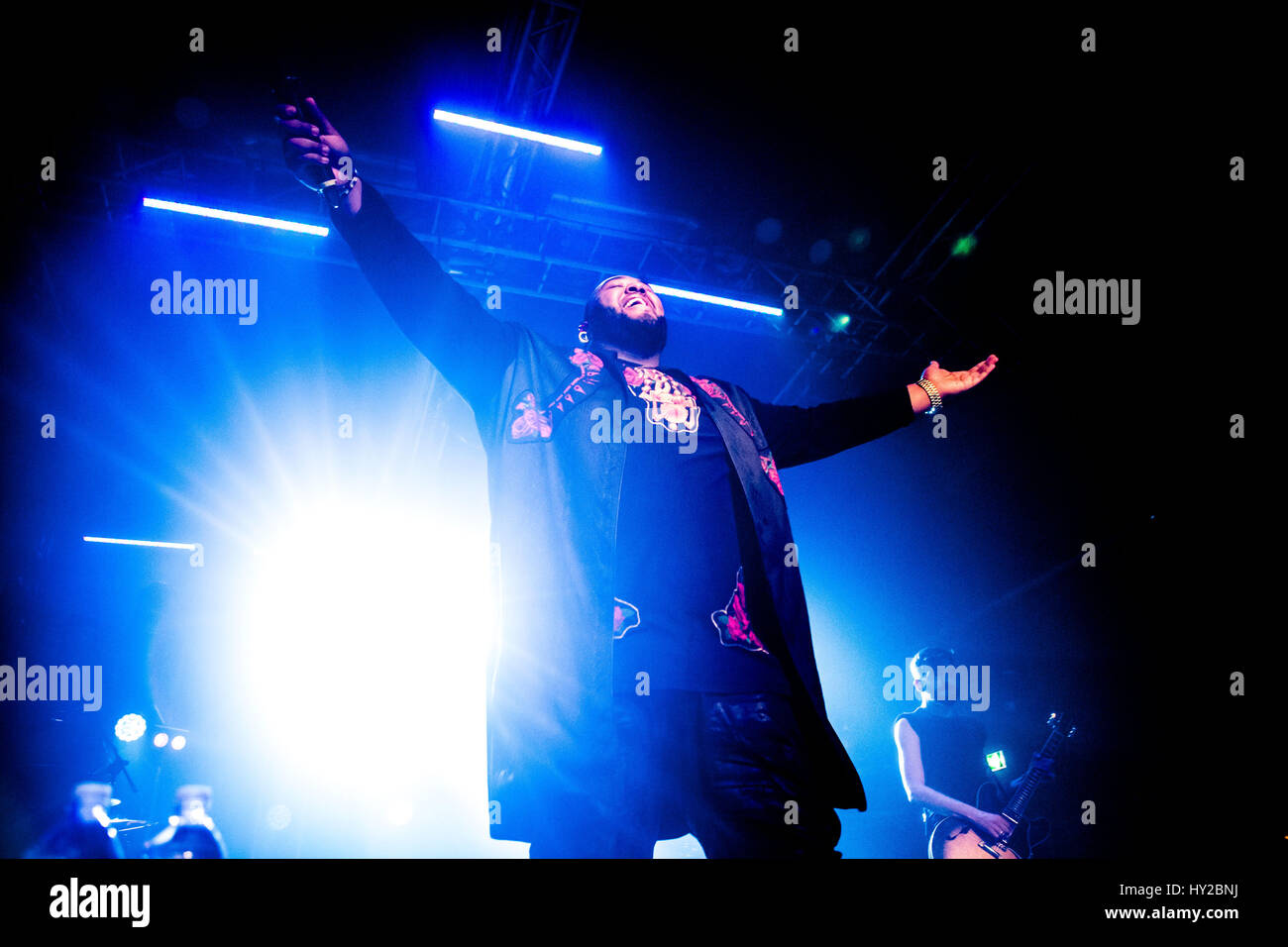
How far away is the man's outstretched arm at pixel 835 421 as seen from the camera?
2.36 meters

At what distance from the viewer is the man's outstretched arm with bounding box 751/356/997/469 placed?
236 centimetres

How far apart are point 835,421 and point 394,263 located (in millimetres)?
1367

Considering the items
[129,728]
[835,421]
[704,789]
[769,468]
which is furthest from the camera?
[129,728]

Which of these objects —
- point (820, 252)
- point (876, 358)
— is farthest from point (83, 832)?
point (876, 358)

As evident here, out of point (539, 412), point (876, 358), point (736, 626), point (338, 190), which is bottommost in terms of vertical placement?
point (736, 626)

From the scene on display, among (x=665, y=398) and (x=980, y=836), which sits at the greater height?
(x=665, y=398)

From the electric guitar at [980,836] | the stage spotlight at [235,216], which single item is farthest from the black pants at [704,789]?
the stage spotlight at [235,216]

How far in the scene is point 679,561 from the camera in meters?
1.77

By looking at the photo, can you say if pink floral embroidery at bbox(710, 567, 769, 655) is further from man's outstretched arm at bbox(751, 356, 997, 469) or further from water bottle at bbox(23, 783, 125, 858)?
water bottle at bbox(23, 783, 125, 858)

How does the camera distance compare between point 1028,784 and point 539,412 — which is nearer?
point 539,412

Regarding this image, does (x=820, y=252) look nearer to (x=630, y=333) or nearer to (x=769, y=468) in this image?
(x=630, y=333)

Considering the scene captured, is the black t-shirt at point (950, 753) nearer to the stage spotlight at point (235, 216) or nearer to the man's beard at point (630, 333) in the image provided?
the man's beard at point (630, 333)

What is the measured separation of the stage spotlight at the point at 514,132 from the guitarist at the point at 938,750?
14.2 feet

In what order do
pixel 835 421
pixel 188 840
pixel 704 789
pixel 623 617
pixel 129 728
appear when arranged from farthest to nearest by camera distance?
pixel 129 728, pixel 188 840, pixel 835 421, pixel 623 617, pixel 704 789
